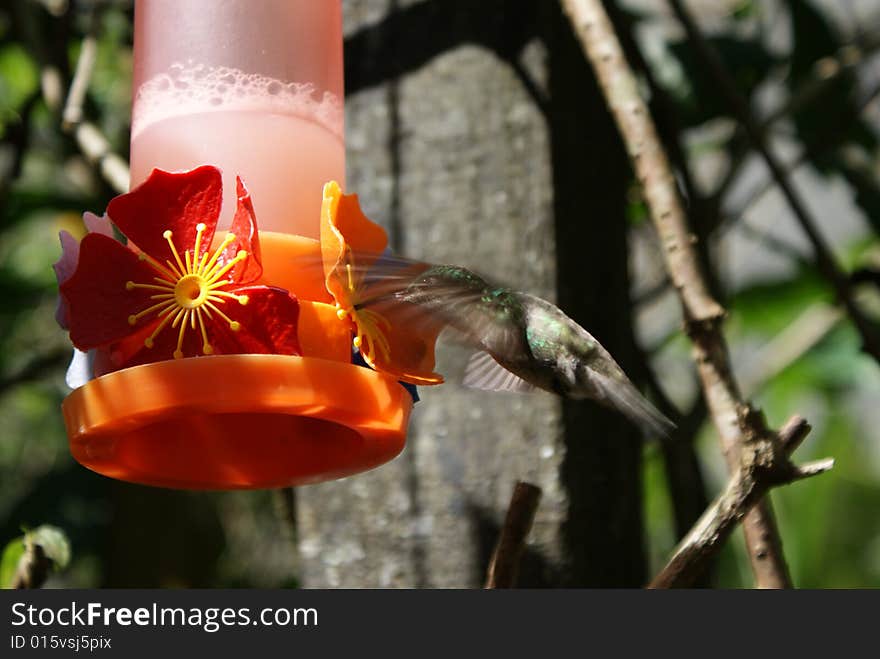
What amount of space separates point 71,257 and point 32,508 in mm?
1397

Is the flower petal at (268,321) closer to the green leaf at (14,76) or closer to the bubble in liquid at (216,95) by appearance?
the bubble in liquid at (216,95)

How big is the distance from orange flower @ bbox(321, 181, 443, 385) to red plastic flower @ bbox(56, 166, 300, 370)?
99 millimetres

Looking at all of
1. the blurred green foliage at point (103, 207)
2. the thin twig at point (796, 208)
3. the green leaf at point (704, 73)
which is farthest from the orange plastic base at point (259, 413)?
the green leaf at point (704, 73)

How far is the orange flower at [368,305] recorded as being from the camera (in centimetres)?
179

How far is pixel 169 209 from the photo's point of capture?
1.79m

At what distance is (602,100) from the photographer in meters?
2.58

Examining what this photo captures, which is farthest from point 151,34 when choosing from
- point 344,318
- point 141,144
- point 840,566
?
point 840,566

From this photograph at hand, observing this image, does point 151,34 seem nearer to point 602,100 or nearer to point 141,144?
point 141,144

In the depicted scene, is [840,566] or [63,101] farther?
[840,566]

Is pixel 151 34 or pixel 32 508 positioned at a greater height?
pixel 151 34

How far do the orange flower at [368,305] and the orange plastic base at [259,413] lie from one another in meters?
0.03

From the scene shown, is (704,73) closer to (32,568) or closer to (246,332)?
(246,332)

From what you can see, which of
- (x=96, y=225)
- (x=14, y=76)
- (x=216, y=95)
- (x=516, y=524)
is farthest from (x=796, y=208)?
(x=14, y=76)

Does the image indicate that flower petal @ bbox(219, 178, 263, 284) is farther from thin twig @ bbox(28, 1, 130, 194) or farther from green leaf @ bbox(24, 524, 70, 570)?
thin twig @ bbox(28, 1, 130, 194)
